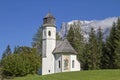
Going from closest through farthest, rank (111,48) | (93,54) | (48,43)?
(48,43) < (111,48) < (93,54)

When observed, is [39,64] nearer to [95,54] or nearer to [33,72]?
[33,72]

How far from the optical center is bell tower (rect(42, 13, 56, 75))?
246 feet

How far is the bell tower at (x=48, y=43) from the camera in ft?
246

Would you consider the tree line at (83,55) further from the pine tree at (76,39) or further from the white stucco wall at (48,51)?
the white stucco wall at (48,51)

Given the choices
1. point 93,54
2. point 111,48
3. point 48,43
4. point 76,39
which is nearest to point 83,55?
point 93,54

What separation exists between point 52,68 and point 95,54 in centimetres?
1393

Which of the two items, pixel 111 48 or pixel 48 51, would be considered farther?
pixel 111 48

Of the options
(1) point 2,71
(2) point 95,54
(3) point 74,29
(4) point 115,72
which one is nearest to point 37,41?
(3) point 74,29

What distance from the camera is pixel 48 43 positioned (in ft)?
251

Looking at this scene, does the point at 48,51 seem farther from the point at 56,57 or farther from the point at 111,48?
the point at 111,48

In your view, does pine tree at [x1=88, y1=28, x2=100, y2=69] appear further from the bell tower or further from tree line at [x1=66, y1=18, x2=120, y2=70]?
the bell tower

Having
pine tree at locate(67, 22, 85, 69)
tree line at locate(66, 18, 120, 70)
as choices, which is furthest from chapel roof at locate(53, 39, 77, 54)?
pine tree at locate(67, 22, 85, 69)

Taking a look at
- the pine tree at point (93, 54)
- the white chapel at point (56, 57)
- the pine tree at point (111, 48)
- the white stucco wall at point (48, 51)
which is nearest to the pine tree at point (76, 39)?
the pine tree at point (93, 54)

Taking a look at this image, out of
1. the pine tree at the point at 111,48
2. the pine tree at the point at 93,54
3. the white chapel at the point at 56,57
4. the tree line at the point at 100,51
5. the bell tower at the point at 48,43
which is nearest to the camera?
the white chapel at the point at 56,57
